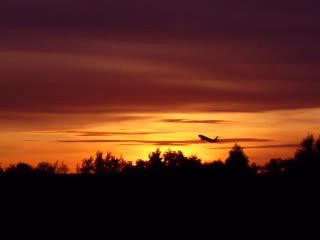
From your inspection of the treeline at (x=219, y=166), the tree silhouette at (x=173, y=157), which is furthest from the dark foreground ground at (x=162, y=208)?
the tree silhouette at (x=173, y=157)

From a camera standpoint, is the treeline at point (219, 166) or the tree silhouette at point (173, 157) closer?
the treeline at point (219, 166)

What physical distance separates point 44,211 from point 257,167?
26200mm

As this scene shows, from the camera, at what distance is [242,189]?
146 feet

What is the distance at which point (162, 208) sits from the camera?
42406 millimetres

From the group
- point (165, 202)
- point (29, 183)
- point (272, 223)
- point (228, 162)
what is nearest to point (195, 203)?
point (165, 202)

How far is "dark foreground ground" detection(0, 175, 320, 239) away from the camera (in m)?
39.3

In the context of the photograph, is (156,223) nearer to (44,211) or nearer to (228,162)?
(44,211)

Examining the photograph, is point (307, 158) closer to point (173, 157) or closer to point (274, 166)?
point (274, 166)

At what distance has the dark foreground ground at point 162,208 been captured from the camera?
39.3 m

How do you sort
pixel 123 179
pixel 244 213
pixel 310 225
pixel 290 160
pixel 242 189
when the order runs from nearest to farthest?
pixel 310 225, pixel 244 213, pixel 242 189, pixel 123 179, pixel 290 160

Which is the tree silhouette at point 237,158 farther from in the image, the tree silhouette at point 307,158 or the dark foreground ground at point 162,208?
the dark foreground ground at point 162,208

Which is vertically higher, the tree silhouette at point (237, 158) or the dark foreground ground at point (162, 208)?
the tree silhouette at point (237, 158)

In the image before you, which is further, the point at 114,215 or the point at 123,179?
the point at 123,179

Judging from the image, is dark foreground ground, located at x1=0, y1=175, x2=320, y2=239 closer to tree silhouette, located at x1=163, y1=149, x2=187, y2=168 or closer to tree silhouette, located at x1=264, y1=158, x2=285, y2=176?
tree silhouette, located at x1=264, y1=158, x2=285, y2=176
